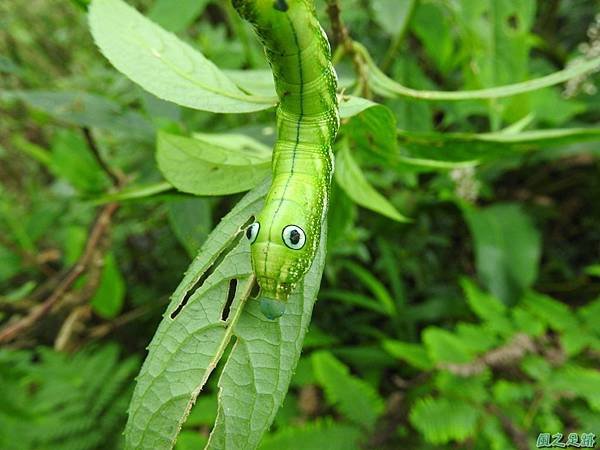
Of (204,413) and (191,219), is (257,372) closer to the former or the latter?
(191,219)

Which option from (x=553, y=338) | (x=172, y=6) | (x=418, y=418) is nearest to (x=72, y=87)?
(x=172, y=6)

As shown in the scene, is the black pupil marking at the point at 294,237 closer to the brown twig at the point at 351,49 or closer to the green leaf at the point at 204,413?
the brown twig at the point at 351,49

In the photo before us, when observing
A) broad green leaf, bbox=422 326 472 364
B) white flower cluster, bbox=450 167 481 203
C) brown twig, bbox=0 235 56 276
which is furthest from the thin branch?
broad green leaf, bbox=422 326 472 364

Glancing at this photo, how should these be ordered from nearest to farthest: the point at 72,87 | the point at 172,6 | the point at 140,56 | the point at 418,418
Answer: the point at 140,56 → the point at 172,6 → the point at 418,418 → the point at 72,87

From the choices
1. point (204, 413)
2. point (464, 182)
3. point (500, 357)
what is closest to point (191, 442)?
point (204, 413)

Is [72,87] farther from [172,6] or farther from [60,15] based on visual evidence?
[60,15]

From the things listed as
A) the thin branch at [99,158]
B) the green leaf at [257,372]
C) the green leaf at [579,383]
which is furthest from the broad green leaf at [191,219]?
the green leaf at [579,383]
